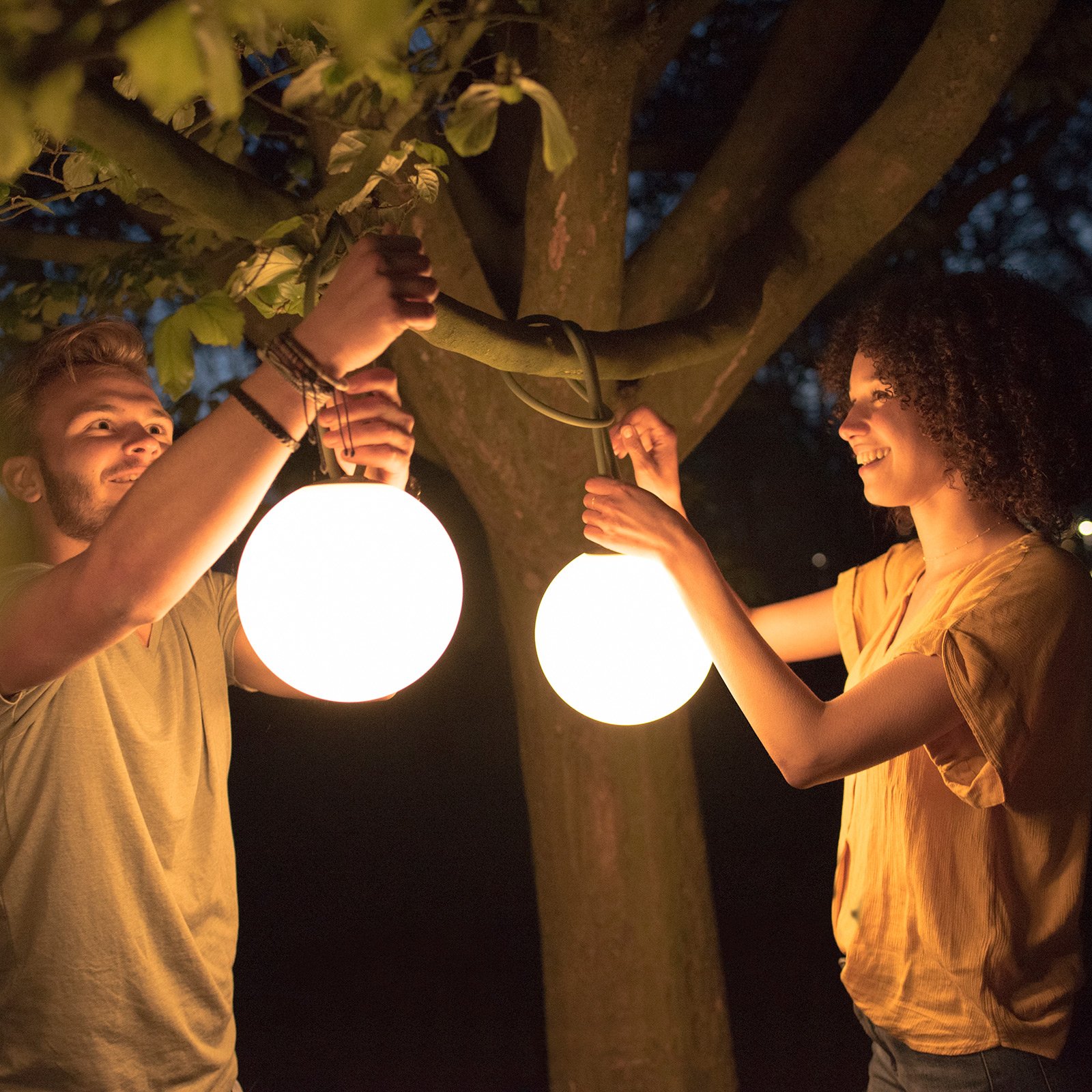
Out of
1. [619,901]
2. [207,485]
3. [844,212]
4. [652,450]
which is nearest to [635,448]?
[652,450]

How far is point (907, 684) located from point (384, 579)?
100cm

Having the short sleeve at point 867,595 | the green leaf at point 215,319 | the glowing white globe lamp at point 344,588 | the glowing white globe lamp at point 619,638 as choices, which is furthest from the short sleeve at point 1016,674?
the green leaf at point 215,319

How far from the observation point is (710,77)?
4352mm

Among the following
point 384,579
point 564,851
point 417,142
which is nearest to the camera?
point 384,579

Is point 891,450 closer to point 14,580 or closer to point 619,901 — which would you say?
point 619,901

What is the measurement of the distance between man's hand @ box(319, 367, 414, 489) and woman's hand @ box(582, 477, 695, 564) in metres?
0.32

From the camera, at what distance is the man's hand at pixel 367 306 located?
50.3 inches

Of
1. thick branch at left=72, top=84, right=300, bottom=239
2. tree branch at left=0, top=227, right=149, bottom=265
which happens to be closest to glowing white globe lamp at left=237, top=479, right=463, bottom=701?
thick branch at left=72, top=84, right=300, bottom=239

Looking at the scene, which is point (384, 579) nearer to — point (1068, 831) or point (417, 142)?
point (417, 142)

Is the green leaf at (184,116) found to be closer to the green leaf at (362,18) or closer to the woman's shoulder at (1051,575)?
the green leaf at (362,18)

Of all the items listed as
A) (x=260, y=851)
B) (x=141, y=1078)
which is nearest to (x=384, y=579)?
(x=141, y=1078)

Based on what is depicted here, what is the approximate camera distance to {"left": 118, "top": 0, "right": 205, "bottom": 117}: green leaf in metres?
0.74

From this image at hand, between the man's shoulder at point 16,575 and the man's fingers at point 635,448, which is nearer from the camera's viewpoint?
the man's shoulder at point 16,575

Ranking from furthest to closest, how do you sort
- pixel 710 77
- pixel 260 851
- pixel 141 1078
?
pixel 260 851 < pixel 710 77 < pixel 141 1078
